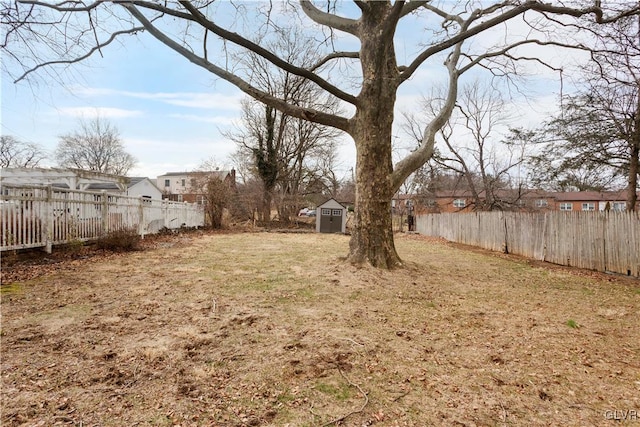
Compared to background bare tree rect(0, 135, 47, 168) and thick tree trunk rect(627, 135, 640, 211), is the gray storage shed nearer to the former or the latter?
thick tree trunk rect(627, 135, 640, 211)

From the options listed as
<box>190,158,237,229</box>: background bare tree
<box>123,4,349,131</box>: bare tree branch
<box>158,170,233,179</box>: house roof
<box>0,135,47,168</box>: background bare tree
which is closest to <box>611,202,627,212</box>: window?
<box>123,4,349,131</box>: bare tree branch

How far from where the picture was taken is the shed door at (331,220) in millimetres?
20297

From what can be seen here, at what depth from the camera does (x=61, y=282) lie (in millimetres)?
4879

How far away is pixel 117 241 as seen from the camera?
328 inches

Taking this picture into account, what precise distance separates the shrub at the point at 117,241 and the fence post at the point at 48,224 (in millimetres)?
1438

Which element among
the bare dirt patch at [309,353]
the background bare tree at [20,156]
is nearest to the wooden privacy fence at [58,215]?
the bare dirt patch at [309,353]

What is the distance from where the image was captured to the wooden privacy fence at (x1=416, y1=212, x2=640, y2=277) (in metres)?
7.05

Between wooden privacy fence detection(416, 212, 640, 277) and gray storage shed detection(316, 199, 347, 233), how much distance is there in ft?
29.0

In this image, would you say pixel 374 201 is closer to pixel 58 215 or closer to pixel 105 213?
pixel 58 215

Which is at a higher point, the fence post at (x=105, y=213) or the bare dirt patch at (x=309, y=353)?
the fence post at (x=105, y=213)

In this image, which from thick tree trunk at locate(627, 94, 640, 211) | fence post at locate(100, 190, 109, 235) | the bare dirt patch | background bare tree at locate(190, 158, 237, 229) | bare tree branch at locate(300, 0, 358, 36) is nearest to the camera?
the bare dirt patch

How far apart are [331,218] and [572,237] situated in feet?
43.7

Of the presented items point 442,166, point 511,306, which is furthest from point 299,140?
point 511,306

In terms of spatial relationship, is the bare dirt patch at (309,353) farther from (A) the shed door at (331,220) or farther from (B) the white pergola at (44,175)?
(A) the shed door at (331,220)
